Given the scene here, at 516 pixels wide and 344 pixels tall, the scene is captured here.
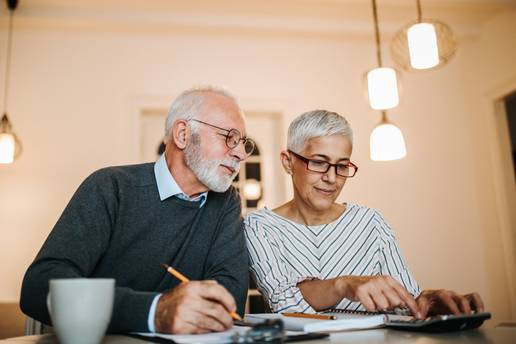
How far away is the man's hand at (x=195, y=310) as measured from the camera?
2.99 feet

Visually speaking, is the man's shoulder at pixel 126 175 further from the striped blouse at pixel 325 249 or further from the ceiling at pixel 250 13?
the ceiling at pixel 250 13

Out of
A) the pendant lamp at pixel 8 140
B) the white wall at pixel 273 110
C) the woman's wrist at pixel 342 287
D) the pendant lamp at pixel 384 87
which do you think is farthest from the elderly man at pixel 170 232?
the white wall at pixel 273 110

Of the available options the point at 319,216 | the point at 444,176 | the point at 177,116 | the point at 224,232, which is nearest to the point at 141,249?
the point at 224,232

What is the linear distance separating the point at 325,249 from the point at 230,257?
39 centimetres

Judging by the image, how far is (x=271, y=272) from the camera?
4.65ft

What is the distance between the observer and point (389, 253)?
5.22ft

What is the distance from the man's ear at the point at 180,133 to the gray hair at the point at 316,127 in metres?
0.38

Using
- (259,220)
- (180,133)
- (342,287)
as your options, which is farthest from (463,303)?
(180,133)

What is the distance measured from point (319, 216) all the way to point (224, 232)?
0.41m

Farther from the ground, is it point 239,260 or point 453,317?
point 239,260

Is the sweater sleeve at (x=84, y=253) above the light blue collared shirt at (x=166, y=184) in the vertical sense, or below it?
below

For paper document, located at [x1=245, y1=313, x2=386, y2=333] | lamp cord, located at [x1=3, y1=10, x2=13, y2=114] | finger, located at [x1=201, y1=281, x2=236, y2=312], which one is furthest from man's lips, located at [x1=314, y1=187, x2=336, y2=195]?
lamp cord, located at [x1=3, y1=10, x2=13, y2=114]

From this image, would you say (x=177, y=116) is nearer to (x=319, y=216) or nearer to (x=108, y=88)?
(x=319, y=216)

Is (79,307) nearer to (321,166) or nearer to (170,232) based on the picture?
(170,232)
